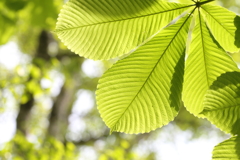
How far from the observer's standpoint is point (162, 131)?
8.45 meters

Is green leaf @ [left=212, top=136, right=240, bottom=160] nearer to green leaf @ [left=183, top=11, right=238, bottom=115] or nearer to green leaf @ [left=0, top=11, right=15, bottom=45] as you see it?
green leaf @ [left=183, top=11, right=238, bottom=115]

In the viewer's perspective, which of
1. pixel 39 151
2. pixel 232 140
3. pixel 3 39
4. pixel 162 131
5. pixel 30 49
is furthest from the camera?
pixel 162 131

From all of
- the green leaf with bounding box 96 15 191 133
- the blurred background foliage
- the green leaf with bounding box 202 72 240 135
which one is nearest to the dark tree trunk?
the blurred background foliage

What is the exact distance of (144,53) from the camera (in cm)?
55

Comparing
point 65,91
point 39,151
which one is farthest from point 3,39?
point 65,91

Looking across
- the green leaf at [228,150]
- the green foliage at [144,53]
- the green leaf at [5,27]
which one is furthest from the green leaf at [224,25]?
the green leaf at [5,27]

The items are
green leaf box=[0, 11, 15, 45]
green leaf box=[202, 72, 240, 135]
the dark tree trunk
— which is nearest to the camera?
green leaf box=[202, 72, 240, 135]

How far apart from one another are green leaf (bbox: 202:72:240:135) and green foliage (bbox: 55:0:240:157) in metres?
0.05

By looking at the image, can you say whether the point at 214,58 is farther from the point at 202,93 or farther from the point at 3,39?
the point at 3,39

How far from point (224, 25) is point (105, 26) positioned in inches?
10.3

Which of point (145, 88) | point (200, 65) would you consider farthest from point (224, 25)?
point (145, 88)

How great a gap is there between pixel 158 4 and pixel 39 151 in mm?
2985

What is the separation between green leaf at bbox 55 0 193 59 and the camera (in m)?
0.52

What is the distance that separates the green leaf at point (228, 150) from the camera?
1.61ft
